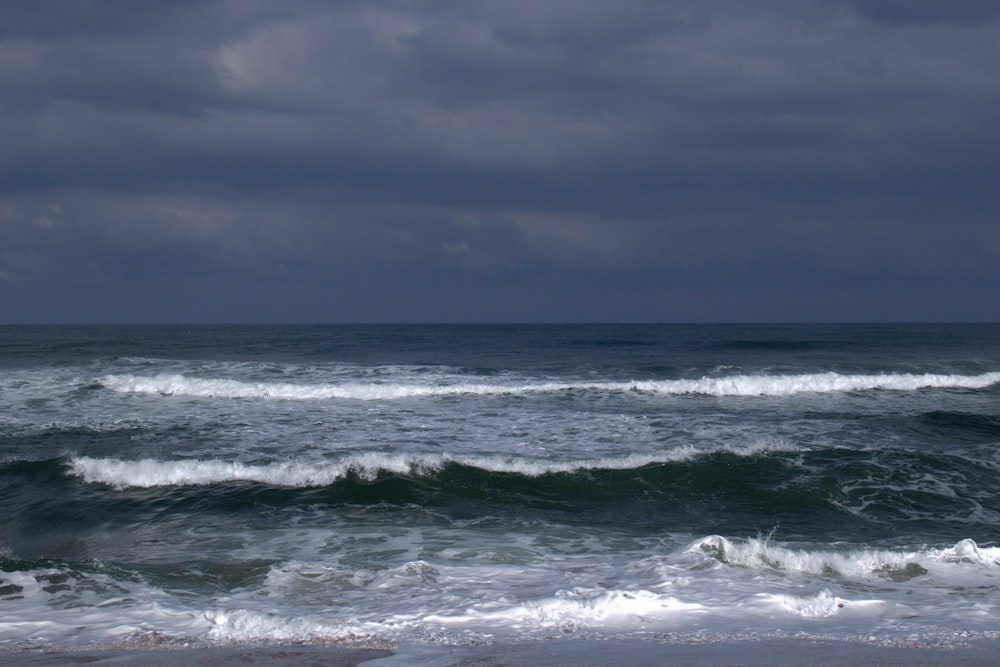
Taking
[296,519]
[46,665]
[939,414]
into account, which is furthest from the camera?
[939,414]

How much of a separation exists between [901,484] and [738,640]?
305 inches

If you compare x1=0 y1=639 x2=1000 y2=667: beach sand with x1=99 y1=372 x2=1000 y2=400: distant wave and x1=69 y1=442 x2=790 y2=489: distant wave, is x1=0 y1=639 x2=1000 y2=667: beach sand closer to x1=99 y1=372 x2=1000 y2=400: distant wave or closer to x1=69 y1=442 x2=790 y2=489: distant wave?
x1=69 y1=442 x2=790 y2=489: distant wave

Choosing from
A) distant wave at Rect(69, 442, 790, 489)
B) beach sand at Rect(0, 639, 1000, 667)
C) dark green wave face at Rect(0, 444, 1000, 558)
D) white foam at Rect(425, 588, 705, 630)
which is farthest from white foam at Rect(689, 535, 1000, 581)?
distant wave at Rect(69, 442, 790, 489)

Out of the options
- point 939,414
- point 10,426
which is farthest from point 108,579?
point 939,414

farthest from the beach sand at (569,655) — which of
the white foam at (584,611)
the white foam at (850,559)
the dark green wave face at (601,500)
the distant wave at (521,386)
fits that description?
the distant wave at (521,386)

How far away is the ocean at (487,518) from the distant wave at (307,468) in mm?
53

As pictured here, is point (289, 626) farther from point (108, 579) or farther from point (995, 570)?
point (995, 570)

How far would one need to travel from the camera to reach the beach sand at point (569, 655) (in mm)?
5156

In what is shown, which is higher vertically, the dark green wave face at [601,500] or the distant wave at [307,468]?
the distant wave at [307,468]

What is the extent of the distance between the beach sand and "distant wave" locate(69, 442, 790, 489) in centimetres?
636

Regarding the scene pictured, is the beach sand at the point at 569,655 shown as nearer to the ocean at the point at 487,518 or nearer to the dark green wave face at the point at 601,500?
the ocean at the point at 487,518

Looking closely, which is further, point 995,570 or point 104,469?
point 104,469

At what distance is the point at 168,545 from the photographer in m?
9.01

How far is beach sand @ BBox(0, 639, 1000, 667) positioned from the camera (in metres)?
5.16
